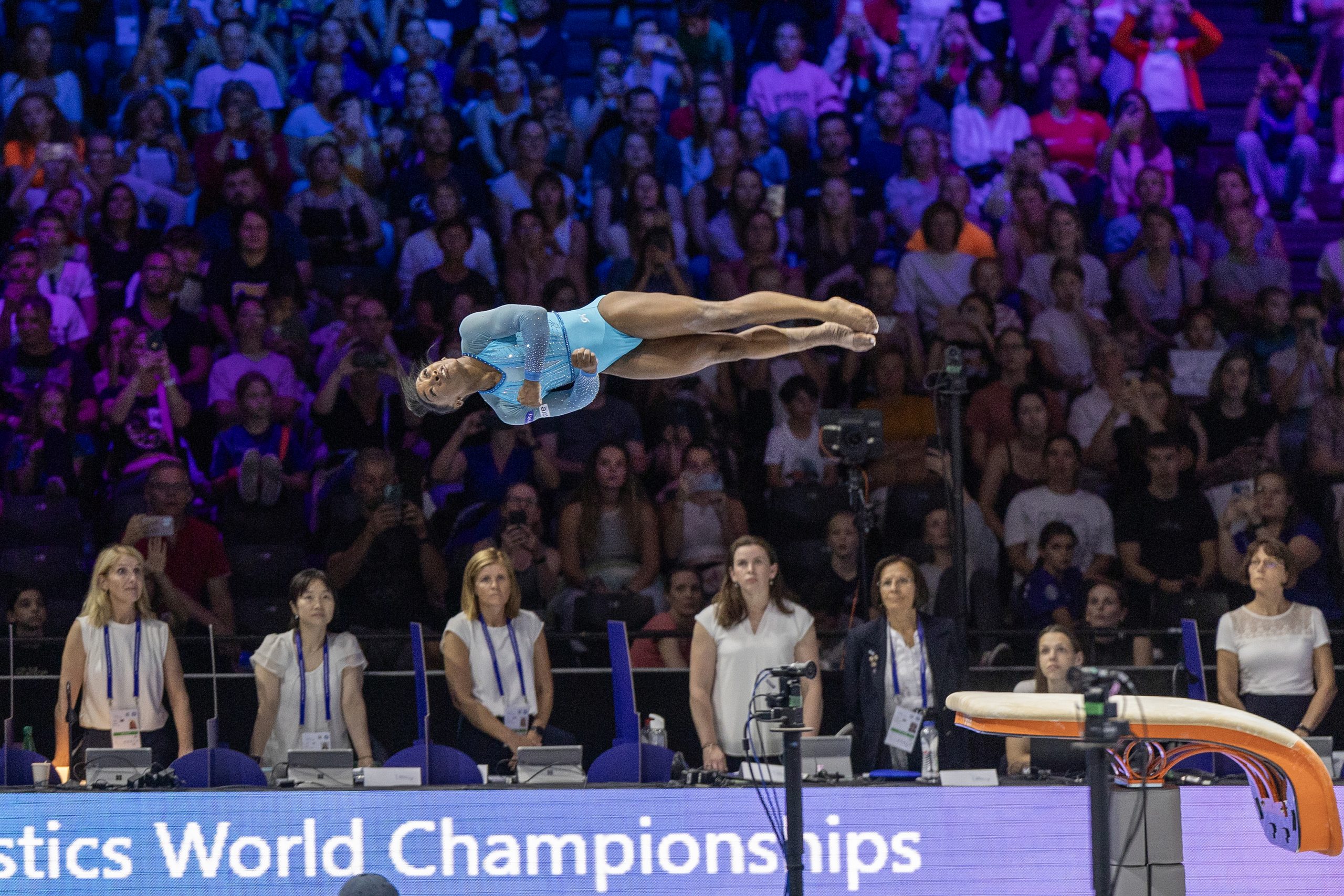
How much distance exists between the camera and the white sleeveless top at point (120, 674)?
680 cm

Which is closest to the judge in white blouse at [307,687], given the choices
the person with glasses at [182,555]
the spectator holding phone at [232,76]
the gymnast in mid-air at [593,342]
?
the person with glasses at [182,555]

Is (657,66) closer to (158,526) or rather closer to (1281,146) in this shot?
(1281,146)

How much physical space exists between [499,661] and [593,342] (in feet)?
5.78

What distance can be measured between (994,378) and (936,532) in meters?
1.42

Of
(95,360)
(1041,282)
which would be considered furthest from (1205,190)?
(95,360)

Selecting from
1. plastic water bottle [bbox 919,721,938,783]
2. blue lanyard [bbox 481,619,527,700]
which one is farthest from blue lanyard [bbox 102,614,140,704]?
plastic water bottle [bbox 919,721,938,783]

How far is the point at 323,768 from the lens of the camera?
→ 6066mm

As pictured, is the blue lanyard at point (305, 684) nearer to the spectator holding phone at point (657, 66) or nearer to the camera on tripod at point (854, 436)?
the camera on tripod at point (854, 436)

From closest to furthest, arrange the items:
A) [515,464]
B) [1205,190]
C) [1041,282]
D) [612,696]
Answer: [612,696] → [515,464] → [1041,282] → [1205,190]

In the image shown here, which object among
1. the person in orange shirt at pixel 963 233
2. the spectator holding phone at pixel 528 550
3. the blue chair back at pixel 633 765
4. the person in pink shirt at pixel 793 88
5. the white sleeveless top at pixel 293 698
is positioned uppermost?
the person in pink shirt at pixel 793 88

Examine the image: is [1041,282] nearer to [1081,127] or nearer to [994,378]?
[994,378]

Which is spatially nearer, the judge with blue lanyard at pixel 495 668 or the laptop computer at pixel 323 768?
the laptop computer at pixel 323 768

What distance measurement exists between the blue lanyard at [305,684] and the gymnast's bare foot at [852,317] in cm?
278

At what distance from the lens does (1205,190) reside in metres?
10.2
